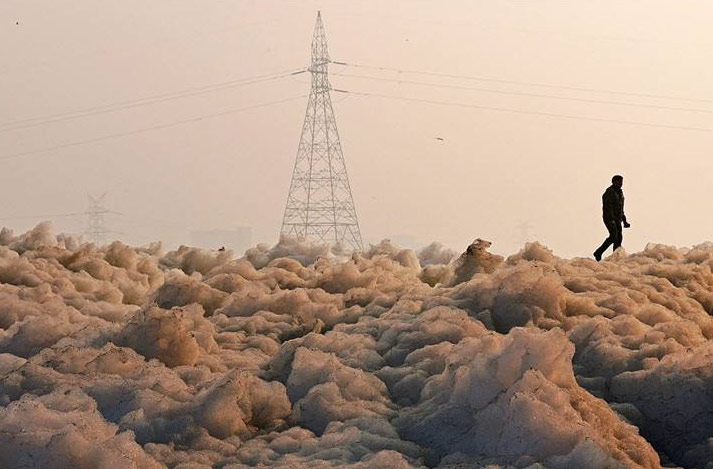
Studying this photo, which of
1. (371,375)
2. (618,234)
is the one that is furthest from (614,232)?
(371,375)

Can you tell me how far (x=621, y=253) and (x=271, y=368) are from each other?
8335 millimetres

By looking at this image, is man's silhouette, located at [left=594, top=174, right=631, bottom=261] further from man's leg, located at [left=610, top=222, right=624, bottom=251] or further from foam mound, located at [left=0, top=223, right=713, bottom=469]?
foam mound, located at [left=0, top=223, right=713, bottom=469]

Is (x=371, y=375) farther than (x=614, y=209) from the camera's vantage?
No

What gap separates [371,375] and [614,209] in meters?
12.6

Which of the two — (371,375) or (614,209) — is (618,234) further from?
(371,375)

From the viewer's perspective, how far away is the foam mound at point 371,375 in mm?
5789

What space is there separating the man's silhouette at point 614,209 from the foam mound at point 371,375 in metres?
7.95

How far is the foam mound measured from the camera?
5789mm

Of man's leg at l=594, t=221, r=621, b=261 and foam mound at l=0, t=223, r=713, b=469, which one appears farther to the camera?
man's leg at l=594, t=221, r=621, b=261

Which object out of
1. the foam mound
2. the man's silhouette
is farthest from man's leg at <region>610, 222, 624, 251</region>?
the foam mound

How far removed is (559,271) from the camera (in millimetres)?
10625

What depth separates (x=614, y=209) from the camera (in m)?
18.9

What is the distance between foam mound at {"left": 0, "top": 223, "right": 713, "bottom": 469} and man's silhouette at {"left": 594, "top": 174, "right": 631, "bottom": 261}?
795 centimetres

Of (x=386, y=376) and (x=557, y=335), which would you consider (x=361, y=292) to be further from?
(x=557, y=335)
